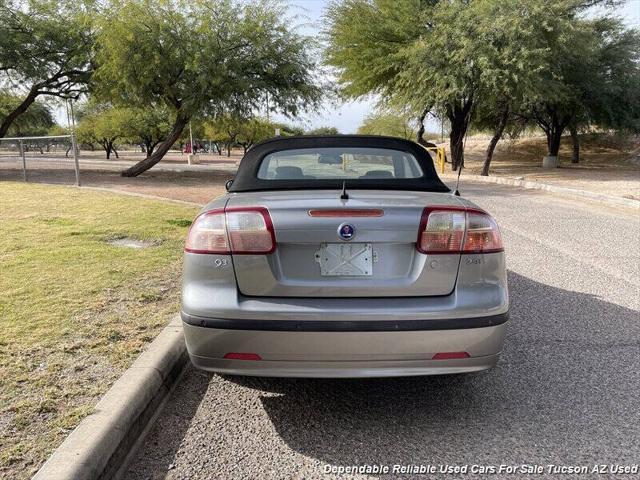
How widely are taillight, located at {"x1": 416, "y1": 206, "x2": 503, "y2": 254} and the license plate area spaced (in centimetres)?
28

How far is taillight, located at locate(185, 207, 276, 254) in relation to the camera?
263cm

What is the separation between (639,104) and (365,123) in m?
43.4

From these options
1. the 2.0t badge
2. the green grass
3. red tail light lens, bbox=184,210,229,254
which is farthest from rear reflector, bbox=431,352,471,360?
the green grass

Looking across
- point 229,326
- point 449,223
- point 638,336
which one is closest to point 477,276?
point 449,223

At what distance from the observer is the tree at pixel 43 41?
1989cm

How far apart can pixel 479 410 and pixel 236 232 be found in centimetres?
175

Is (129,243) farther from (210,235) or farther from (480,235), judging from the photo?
(480,235)

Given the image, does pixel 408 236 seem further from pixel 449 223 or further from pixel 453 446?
pixel 453 446

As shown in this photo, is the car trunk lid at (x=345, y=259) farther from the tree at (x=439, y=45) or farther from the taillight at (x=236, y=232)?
the tree at (x=439, y=45)

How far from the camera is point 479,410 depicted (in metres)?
2.99

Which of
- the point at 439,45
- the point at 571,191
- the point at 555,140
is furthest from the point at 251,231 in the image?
the point at 555,140

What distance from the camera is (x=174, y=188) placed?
1584 cm

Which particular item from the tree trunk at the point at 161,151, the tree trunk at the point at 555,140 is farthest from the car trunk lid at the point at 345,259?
the tree trunk at the point at 555,140

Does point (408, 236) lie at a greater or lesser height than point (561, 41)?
lesser
